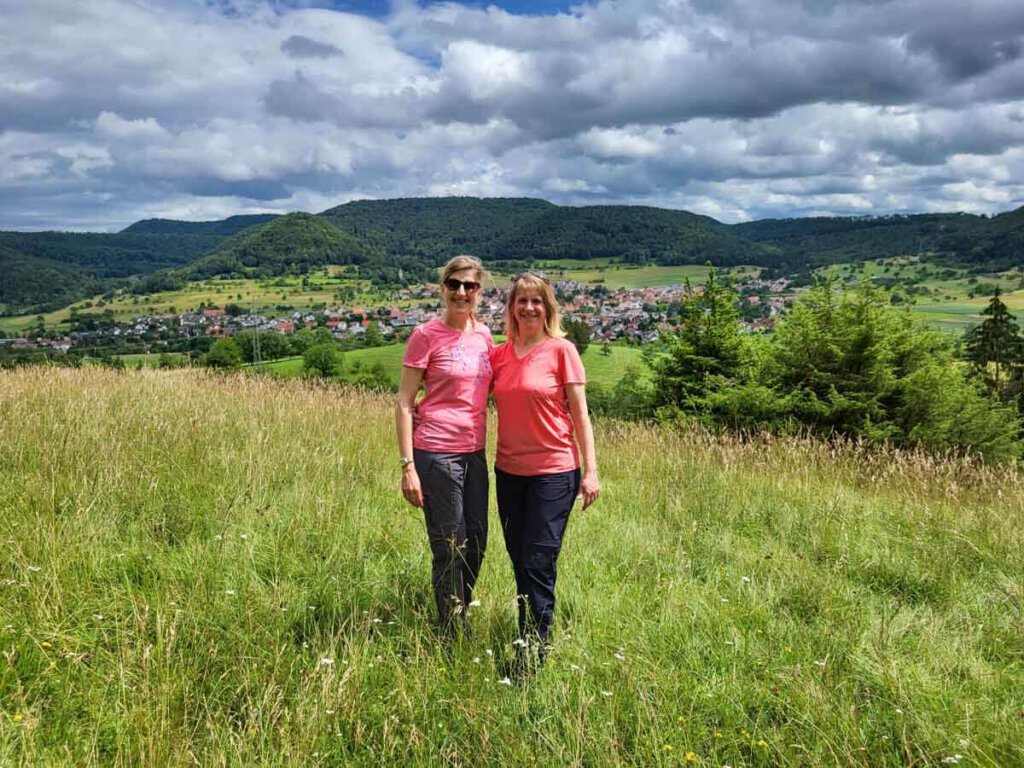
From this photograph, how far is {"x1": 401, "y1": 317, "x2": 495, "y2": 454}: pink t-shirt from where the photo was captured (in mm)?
2709

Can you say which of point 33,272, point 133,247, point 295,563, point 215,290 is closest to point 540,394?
point 295,563

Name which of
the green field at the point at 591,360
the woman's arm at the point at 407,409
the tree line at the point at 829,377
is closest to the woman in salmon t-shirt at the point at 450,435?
the woman's arm at the point at 407,409

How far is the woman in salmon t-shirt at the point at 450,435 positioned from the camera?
2.69 meters

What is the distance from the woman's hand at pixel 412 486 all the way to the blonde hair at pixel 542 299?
805 millimetres

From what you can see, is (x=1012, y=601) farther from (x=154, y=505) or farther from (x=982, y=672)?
(x=154, y=505)

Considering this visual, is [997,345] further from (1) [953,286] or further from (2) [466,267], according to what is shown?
(1) [953,286]

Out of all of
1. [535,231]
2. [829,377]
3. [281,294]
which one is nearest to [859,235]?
[535,231]

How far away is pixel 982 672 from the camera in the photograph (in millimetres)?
2564

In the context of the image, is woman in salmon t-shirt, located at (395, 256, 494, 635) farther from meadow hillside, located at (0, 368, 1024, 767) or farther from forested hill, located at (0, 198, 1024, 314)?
forested hill, located at (0, 198, 1024, 314)

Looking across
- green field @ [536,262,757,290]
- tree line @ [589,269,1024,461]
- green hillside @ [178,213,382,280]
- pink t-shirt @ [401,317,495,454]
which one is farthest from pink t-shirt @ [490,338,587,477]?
green hillside @ [178,213,382,280]

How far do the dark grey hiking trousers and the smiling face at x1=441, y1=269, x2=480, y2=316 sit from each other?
27.1 inches

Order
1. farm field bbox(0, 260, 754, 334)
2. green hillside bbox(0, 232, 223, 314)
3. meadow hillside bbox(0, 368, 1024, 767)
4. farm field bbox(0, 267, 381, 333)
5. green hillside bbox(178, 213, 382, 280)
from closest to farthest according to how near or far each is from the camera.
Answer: meadow hillside bbox(0, 368, 1024, 767) < farm field bbox(0, 267, 381, 333) < farm field bbox(0, 260, 754, 334) < green hillside bbox(0, 232, 223, 314) < green hillside bbox(178, 213, 382, 280)

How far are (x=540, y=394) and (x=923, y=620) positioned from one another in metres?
2.28

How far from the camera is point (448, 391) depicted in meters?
2.75
